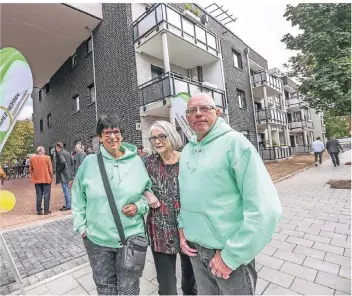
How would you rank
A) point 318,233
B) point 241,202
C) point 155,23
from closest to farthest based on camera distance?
point 241,202 → point 318,233 → point 155,23

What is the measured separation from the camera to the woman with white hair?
1924mm

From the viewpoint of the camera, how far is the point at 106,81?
38.7 ft

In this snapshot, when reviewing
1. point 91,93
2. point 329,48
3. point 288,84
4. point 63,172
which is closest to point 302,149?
point 288,84

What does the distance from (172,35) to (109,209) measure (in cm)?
1018

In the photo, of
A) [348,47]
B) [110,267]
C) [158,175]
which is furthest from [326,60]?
[110,267]

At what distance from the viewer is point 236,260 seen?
46.4 inches

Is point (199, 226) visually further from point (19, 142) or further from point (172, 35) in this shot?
point (19, 142)

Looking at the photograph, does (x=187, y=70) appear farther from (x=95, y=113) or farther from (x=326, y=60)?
(x=326, y=60)

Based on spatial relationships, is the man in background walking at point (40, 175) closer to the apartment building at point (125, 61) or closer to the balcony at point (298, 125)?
the apartment building at point (125, 61)

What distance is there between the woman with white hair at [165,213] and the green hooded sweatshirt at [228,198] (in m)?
0.40

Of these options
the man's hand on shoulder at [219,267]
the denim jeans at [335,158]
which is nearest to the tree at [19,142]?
the man's hand on shoulder at [219,267]

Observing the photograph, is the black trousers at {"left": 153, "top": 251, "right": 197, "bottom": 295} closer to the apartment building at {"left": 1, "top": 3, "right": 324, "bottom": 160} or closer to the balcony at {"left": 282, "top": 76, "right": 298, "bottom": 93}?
the apartment building at {"left": 1, "top": 3, "right": 324, "bottom": 160}

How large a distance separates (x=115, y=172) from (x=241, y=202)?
1070 millimetres

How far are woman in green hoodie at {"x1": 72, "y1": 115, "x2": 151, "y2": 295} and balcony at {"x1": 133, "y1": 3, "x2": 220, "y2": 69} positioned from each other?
30.6 ft
